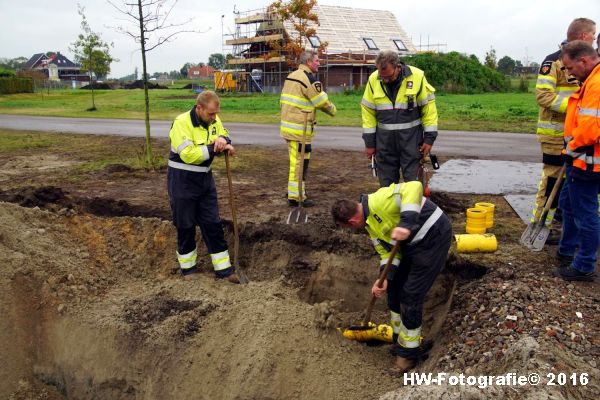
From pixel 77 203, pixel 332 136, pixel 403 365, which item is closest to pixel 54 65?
pixel 332 136

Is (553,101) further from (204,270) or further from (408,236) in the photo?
(204,270)

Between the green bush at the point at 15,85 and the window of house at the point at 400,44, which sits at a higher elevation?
the window of house at the point at 400,44

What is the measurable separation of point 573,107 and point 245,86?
41031mm

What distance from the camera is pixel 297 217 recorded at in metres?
6.86

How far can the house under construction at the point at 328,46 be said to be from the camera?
38.0 m

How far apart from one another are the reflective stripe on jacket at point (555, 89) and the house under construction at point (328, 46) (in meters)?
30.7

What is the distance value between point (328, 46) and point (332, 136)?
25.2 meters

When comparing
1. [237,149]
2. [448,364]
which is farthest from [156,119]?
[448,364]

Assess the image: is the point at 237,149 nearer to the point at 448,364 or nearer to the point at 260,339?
the point at 260,339

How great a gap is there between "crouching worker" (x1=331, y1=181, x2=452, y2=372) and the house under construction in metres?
32.5

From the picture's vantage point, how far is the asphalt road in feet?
39.4

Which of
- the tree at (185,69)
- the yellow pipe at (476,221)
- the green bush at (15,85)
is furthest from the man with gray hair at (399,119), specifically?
the tree at (185,69)

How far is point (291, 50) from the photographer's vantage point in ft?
109

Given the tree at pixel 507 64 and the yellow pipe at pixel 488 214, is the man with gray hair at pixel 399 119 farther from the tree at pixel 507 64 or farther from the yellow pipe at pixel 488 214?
the tree at pixel 507 64
